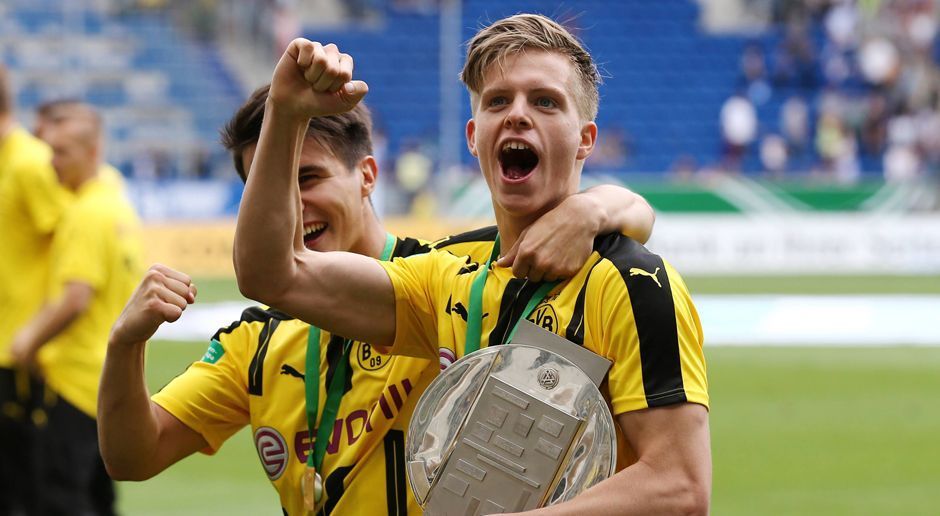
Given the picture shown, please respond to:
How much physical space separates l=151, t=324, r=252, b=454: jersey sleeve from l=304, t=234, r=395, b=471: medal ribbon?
0.23 m

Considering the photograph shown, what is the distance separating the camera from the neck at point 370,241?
3467mm

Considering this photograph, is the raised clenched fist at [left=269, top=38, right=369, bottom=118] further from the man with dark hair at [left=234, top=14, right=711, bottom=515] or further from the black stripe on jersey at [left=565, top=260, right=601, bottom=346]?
the black stripe on jersey at [left=565, top=260, right=601, bottom=346]

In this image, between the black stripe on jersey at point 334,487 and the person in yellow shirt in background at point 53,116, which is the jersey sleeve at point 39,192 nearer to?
the person in yellow shirt in background at point 53,116

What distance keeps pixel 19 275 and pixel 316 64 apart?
171 inches

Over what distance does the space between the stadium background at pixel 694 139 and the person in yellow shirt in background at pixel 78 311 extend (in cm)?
513

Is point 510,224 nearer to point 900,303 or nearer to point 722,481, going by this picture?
point 722,481

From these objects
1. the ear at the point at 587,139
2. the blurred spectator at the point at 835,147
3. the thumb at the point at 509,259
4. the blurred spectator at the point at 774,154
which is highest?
the blurred spectator at the point at 835,147

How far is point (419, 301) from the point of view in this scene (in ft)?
10.2

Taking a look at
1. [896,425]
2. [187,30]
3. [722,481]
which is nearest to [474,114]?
[722,481]

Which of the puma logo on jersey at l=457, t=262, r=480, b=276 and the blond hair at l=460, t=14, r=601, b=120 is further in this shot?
the puma logo on jersey at l=457, t=262, r=480, b=276

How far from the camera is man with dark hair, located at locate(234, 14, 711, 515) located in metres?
2.53

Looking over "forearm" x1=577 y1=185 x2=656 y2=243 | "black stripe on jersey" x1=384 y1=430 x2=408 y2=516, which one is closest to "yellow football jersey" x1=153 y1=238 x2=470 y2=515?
"black stripe on jersey" x1=384 y1=430 x2=408 y2=516

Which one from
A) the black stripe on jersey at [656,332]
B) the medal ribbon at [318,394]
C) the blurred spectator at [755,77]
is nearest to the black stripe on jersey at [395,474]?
the medal ribbon at [318,394]

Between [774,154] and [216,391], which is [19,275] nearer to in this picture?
[216,391]
